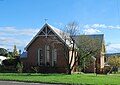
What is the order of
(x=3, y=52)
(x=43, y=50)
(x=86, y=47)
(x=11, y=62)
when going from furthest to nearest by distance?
(x=3, y=52) < (x=11, y=62) < (x=43, y=50) < (x=86, y=47)

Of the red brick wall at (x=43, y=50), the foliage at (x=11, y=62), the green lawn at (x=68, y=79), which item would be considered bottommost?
the green lawn at (x=68, y=79)

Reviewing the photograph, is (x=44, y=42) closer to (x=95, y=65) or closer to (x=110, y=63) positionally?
(x=95, y=65)

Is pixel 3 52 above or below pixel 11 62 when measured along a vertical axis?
above

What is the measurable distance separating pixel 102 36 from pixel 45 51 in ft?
47.1

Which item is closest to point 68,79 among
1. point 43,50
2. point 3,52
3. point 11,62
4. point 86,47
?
point 86,47

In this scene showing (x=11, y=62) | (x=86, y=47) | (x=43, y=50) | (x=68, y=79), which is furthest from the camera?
(x=11, y=62)

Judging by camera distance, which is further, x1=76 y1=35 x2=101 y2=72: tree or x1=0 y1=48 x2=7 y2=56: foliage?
x1=0 y1=48 x2=7 y2=56: foliage

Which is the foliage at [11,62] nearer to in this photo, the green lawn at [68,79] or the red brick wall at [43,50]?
the red brick wall at [43,50]

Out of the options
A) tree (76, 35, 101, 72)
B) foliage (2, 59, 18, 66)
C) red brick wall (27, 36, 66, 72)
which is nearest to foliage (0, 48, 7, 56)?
foliage (2, 59, 18, 66)

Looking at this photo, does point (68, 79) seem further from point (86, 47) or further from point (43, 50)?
point (43, 50)

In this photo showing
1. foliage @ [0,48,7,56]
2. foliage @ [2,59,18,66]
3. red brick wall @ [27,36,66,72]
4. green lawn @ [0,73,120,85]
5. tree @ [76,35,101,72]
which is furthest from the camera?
foliage @ [0,48,7,56]

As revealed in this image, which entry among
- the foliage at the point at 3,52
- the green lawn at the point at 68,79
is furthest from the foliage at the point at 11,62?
the foliage at the point at 3,52

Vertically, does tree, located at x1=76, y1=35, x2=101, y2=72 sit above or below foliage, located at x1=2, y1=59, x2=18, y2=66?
above

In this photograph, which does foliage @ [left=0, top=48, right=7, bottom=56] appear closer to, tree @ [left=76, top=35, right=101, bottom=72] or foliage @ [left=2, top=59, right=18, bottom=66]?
foliage @ [left=2, top=59, right=18, bottom=66]
